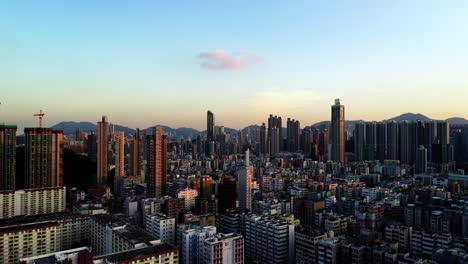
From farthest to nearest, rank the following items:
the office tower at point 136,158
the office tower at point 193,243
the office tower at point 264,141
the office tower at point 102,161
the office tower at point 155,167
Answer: the office tower at point 264,141 → the office tower at point 136,158 → the office tower at point 102,161 → the office tower at point 155,167 → the office tower at point 193,243

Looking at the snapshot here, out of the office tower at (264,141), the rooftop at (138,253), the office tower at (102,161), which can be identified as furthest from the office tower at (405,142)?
the rooftop at (138,253)

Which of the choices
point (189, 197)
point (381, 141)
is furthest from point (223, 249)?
point (381, 141)

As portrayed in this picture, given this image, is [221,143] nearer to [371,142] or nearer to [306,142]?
[306,142]

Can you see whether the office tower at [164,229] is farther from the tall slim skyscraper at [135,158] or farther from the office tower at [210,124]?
the office tower at [210,124]

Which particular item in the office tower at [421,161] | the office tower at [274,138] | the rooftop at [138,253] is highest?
the office tower at [274,138]

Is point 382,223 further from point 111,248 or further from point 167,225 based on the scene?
point 111,248

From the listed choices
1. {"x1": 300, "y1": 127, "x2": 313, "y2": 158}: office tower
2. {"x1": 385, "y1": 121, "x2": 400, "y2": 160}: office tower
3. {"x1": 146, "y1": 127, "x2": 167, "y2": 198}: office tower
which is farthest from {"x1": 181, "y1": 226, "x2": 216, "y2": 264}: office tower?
{"x1": 300, "y1": 127, "x2": 313, "y2": 158}: office tower

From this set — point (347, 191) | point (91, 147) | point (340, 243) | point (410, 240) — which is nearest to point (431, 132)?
point (347, 191)
